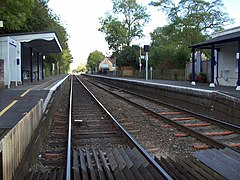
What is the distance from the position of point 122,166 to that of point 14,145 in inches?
73.2

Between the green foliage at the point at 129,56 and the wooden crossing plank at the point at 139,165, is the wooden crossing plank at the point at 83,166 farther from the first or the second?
the green foliage at the point at 129,56

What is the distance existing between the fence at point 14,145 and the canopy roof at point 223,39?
13.7m

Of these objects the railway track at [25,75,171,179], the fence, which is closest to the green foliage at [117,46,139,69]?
the railway track at [25,75,171,179]

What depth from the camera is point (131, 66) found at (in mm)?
63594

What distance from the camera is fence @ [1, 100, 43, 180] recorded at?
3954mm

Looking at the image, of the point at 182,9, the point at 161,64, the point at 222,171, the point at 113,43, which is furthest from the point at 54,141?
the point at 113,43

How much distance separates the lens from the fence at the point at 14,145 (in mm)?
3954

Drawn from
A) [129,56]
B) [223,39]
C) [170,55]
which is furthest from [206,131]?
[129,56]

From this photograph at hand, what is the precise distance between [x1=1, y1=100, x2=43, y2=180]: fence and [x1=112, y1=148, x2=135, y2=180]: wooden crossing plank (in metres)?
1.68

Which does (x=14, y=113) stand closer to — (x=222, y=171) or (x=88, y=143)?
(x=88, y=143)

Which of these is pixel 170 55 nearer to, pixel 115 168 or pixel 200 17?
pixel 200 17

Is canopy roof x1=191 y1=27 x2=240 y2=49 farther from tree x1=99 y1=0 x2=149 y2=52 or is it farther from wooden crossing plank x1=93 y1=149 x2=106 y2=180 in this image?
tree x1=99 y1=0 x2=149 y2=52

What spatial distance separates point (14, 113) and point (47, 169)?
15.1 ft

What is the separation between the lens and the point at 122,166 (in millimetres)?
5312
